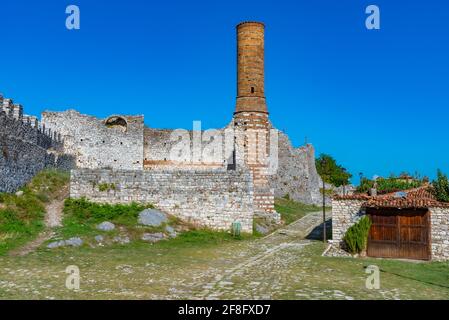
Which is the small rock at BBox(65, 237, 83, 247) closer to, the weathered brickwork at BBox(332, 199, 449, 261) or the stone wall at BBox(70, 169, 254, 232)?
the stone wall at BBox(70, 169, 254, 232)

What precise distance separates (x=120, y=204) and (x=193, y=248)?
6022 millimetres

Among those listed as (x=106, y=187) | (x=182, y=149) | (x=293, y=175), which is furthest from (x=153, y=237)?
(x=293, y=175)

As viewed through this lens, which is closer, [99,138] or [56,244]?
[56,244]

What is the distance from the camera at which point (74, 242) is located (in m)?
18.2

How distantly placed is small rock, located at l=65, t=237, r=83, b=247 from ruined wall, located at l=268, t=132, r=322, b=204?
29284mm

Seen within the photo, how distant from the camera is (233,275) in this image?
1378 cm

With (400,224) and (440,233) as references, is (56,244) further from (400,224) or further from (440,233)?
(440,233)

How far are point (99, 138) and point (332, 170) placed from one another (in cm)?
4905

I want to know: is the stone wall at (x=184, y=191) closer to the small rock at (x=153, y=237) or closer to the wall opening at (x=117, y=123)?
the small rock at (x=153, y=237)

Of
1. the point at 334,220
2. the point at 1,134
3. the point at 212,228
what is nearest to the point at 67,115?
the point at 1,134

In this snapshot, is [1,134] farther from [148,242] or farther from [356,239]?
[356,239]

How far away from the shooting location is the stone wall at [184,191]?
23062mm

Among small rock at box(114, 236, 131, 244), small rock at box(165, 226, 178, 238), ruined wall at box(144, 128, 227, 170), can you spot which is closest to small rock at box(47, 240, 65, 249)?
small rock at box(114, 236, 131, 244)

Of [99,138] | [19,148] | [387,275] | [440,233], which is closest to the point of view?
[387,275]
